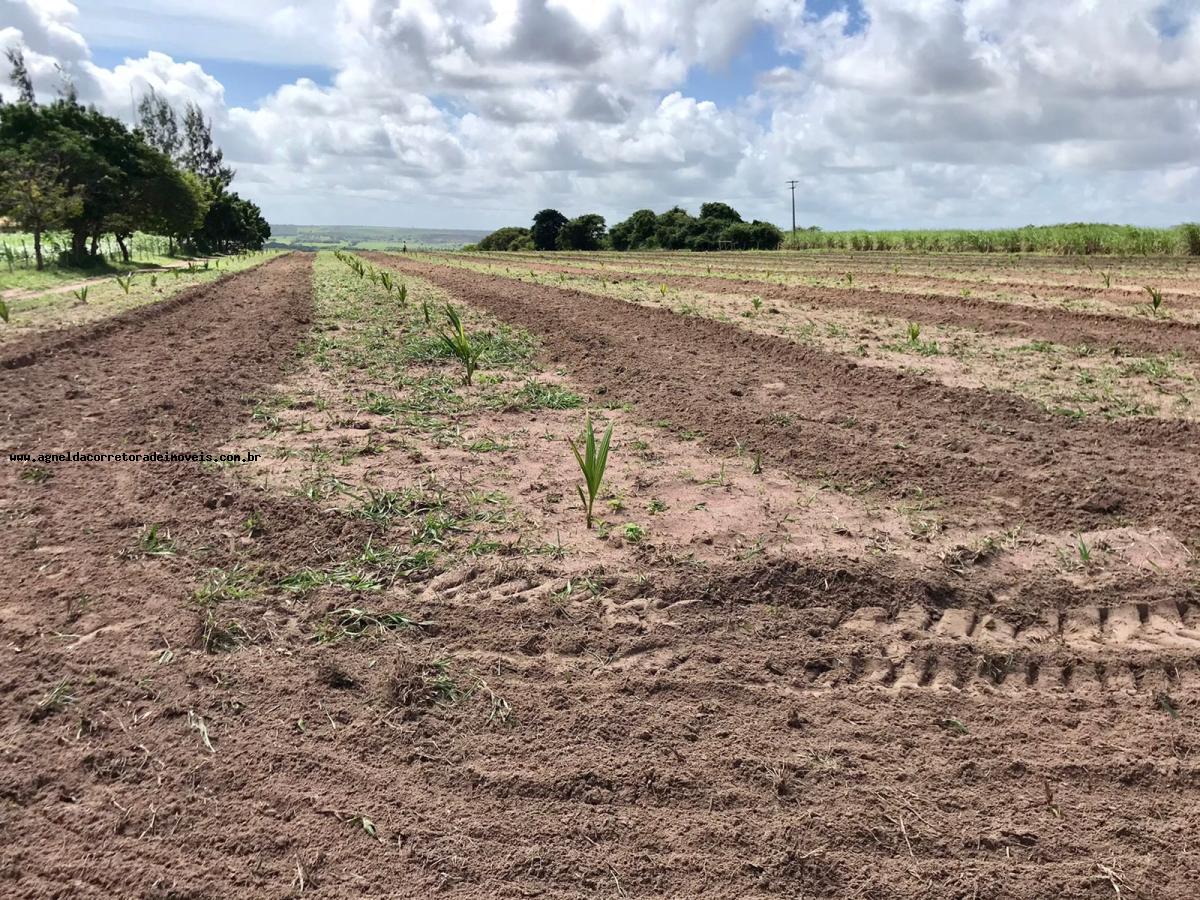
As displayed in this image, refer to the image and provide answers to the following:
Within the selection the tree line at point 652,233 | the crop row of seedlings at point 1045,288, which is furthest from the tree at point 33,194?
the tree line at point 652,233

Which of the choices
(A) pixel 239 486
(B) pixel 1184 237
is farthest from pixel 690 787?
(B) pixel 1184 237

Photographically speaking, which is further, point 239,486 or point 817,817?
point 239,486

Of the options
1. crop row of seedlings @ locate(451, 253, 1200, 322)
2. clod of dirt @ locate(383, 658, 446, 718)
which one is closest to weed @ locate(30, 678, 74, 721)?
clod of dirt @ locate(383, 658, 446, 718)

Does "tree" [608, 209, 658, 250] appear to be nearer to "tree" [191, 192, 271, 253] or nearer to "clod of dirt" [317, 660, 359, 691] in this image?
"tree" [191, 192, 271, 253]

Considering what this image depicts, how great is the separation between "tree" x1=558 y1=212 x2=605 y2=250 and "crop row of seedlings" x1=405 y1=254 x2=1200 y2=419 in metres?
58.9

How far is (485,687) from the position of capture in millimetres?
2752

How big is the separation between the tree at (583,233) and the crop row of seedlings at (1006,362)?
5888cm

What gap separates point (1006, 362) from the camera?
330 inches

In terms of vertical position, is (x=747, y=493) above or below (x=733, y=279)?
below

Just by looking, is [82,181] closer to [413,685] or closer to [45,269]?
[45,269]

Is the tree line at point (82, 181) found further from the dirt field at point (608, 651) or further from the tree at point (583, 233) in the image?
the tree at point (583, 233)

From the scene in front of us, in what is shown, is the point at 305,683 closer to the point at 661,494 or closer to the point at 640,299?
the point at 661,494

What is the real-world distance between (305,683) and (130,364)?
7148mm

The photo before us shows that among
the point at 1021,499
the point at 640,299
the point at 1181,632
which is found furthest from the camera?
the point at 640,299
